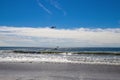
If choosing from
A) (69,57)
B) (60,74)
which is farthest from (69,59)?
(60,74)

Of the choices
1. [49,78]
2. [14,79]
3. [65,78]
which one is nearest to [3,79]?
[14,79]

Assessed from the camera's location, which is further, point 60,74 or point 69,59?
point 69,59

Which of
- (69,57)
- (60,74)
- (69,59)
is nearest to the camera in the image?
(60,74)

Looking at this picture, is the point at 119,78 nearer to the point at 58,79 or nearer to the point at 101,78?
the point at 101,78

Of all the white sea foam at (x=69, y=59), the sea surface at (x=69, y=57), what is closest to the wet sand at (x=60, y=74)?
the sea surface at (x=69, y=57)

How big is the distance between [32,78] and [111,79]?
5763 mm

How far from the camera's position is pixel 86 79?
15.3m

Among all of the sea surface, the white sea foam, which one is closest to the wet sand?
the sea surface

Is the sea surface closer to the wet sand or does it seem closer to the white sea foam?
the white sea foam

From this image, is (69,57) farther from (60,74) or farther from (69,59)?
(60,74)

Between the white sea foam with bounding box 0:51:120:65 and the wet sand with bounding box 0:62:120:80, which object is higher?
the white sea foam with bounding box 0:51:120:65

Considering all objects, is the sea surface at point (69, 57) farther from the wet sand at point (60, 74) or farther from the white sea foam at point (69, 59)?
the wet sand at point (60, 74)

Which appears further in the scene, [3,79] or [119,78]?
[119,78]

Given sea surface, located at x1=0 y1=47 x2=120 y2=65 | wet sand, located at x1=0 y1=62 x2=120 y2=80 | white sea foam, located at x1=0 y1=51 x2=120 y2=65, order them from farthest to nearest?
sea surface, located at x1=0 y1=47 x2=120 y2=65 < white sea foam, located at x1=0 y1=51 x2=120 y2=65 < wet sand, located at x1=0 y1=62 x2=120 y2=80
